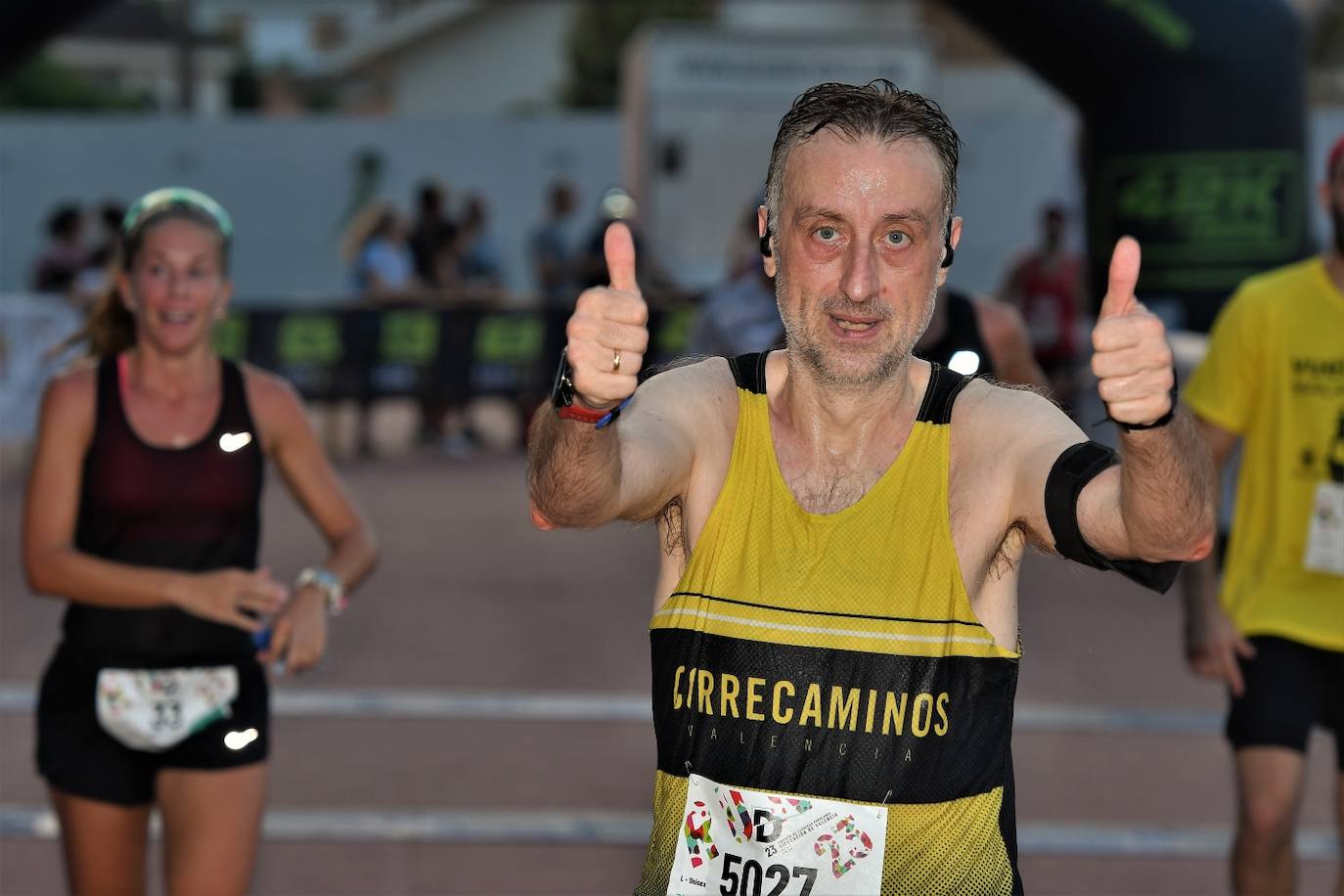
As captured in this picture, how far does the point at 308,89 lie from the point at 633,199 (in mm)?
36439

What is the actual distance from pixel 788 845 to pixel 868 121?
3.40 feet

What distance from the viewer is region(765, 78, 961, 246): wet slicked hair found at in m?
2.65

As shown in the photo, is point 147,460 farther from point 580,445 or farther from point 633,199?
point 633,199

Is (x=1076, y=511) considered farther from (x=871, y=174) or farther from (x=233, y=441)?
(x=233, y=441)

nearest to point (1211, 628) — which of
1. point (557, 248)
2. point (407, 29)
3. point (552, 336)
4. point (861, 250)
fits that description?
point (861, 250)

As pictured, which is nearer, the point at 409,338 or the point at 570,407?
the point at 570,407

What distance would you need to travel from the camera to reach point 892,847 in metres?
2.63

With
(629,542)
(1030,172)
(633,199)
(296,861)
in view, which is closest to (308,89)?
(1030,172)

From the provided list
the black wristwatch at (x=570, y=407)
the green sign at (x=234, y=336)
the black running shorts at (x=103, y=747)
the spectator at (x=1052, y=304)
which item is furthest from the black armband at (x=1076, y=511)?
the green sign at (x=234, y=336)

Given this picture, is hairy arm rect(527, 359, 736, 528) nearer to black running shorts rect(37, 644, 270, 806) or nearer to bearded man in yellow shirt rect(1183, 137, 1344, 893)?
black running shorts rect(37, 644, 270, 806)

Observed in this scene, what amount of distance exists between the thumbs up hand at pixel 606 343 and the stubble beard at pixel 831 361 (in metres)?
0.30

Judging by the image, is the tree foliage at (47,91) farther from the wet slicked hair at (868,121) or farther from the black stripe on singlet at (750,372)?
the wet slicked hair at (868,121)

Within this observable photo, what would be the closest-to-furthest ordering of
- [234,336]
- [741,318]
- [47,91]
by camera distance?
[741,318], [234,336], [47,91]

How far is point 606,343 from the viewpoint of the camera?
2.44m
